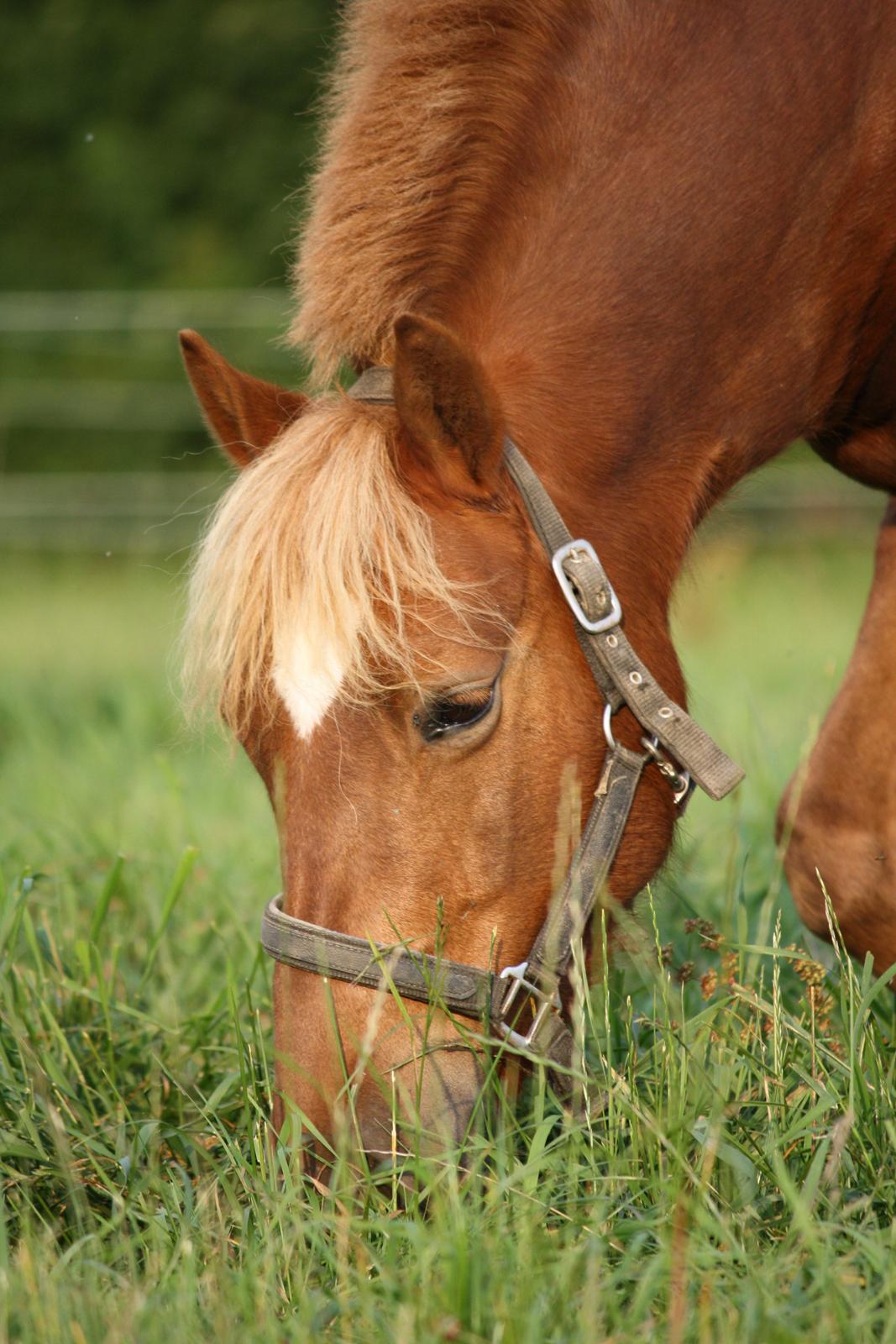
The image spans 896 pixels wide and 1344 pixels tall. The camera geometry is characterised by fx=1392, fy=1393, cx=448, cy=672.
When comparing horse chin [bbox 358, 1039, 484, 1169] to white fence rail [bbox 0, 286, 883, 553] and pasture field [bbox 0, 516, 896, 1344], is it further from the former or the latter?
white fence rail [bbox 0, 286, 883, 553]

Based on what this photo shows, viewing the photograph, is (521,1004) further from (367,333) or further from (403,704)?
(367,333)

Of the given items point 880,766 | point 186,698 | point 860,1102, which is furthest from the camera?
point 880,766

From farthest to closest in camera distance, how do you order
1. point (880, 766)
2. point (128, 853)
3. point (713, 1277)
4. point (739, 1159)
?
point (128, 853), point (880, 766), point (739, 1159), point (713, 1277)

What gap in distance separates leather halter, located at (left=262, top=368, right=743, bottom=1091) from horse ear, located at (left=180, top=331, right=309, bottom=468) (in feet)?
0.59

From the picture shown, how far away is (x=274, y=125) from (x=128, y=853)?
12.6 m

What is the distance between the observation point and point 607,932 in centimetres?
209

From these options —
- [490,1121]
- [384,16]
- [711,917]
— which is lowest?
[711,917]

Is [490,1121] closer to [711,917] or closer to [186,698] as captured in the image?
[186,698]

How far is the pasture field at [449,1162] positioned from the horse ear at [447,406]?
0.54m

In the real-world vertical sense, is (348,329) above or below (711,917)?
above

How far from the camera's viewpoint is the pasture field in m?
1.47

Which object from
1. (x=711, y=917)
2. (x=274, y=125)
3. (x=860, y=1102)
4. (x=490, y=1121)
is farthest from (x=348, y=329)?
(x=274, y=125)

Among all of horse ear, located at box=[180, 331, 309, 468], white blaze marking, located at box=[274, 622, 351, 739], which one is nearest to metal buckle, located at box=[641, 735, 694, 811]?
white blaze marking, located at box=[274, 622, 351, 739]

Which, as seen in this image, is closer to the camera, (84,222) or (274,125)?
(274,125)
